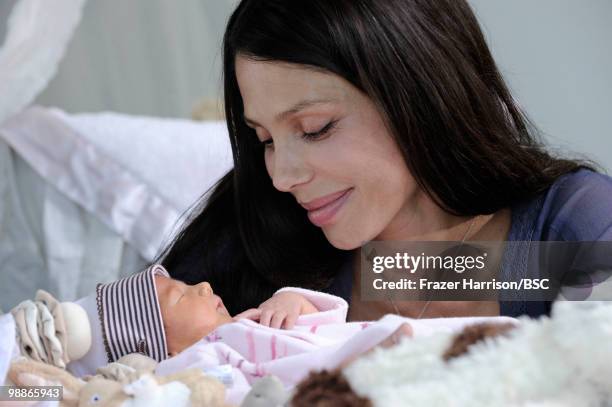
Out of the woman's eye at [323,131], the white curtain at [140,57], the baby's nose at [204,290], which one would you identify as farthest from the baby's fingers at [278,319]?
the white curtain at [140,57]

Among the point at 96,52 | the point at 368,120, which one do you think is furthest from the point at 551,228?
the point at 96,52

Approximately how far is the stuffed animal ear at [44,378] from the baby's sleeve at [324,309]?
364mm

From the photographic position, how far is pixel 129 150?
2.51 metres

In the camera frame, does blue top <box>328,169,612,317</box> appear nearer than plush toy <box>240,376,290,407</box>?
No

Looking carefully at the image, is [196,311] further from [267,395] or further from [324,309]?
[267,395]

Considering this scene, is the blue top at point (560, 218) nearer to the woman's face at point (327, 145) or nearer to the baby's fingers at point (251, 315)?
the woman's face at point (327, 145)

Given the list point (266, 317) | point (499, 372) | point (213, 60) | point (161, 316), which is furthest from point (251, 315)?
point (213, 60)

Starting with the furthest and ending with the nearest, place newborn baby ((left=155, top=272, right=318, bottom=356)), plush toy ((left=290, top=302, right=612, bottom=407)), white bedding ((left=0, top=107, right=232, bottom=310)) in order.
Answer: white bedding ((left=0, top=107, right=232, bottom=310)) < newborn baby ((left=155, top=272, right=318, bottom=356)) < plush toy ((left=290, top=302, right=612, bottom=407))

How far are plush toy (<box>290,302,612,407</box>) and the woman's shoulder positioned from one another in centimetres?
58

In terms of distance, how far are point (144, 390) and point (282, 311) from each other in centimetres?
44

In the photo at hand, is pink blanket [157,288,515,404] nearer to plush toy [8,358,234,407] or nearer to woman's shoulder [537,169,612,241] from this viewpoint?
plush toy [8,358,234,407]

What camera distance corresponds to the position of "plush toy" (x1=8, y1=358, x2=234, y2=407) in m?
0.90

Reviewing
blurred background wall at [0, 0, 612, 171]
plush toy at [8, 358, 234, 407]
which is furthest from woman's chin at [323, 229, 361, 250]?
blurred background wall at [0, 0, 612, 171]

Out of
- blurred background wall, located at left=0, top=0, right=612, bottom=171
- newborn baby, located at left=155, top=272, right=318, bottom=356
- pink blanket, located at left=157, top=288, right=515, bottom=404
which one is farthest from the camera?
blurred background wall, located at left=0, top=0, right=612, bottom=171
